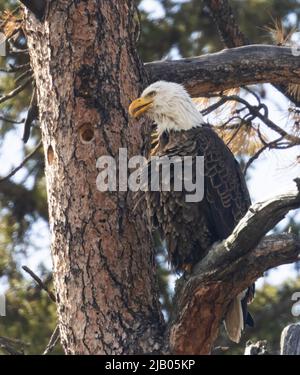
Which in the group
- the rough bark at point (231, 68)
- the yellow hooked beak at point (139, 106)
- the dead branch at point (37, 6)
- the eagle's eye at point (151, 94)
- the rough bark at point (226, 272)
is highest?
the dead branch at point (37, 6)

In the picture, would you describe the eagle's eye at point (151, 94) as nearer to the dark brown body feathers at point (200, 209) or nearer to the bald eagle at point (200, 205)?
the bald eagle at point (200, 205)

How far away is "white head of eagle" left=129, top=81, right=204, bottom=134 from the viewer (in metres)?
5.82

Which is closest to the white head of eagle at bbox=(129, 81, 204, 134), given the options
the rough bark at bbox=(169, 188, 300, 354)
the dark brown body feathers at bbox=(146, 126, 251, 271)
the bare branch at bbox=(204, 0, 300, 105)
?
the dark brown body feathers at bbox=(146, 126, 251, 271)

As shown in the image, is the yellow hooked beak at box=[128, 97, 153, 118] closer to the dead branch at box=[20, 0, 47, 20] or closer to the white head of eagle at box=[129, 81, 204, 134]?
the white head of eagle at box=[129, 81, 204, 134]

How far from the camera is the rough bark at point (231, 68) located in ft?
19.4

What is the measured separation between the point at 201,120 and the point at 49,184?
110 cm

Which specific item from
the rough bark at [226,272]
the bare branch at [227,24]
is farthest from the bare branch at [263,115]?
the rough bark at [226,272]

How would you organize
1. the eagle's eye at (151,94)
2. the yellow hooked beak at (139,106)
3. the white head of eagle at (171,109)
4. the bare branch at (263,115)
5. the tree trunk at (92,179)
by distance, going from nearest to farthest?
the tree trunk at (92,179) → the yellow hooked beak at (139,106) → the eagle's eye at (151,94) → the white head of eagle at (171,109) → the bare branch at (263,115)

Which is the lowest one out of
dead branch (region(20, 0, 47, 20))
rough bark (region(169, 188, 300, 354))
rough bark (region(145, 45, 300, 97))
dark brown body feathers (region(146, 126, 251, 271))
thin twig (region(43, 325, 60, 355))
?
thin twig (region(43, 325, 60, 355))

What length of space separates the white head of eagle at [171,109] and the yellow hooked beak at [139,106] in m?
0.11

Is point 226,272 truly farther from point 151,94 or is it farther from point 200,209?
point 151,94

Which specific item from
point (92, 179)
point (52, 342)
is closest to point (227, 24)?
point (92, 179)

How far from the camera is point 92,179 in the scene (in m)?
5.29
